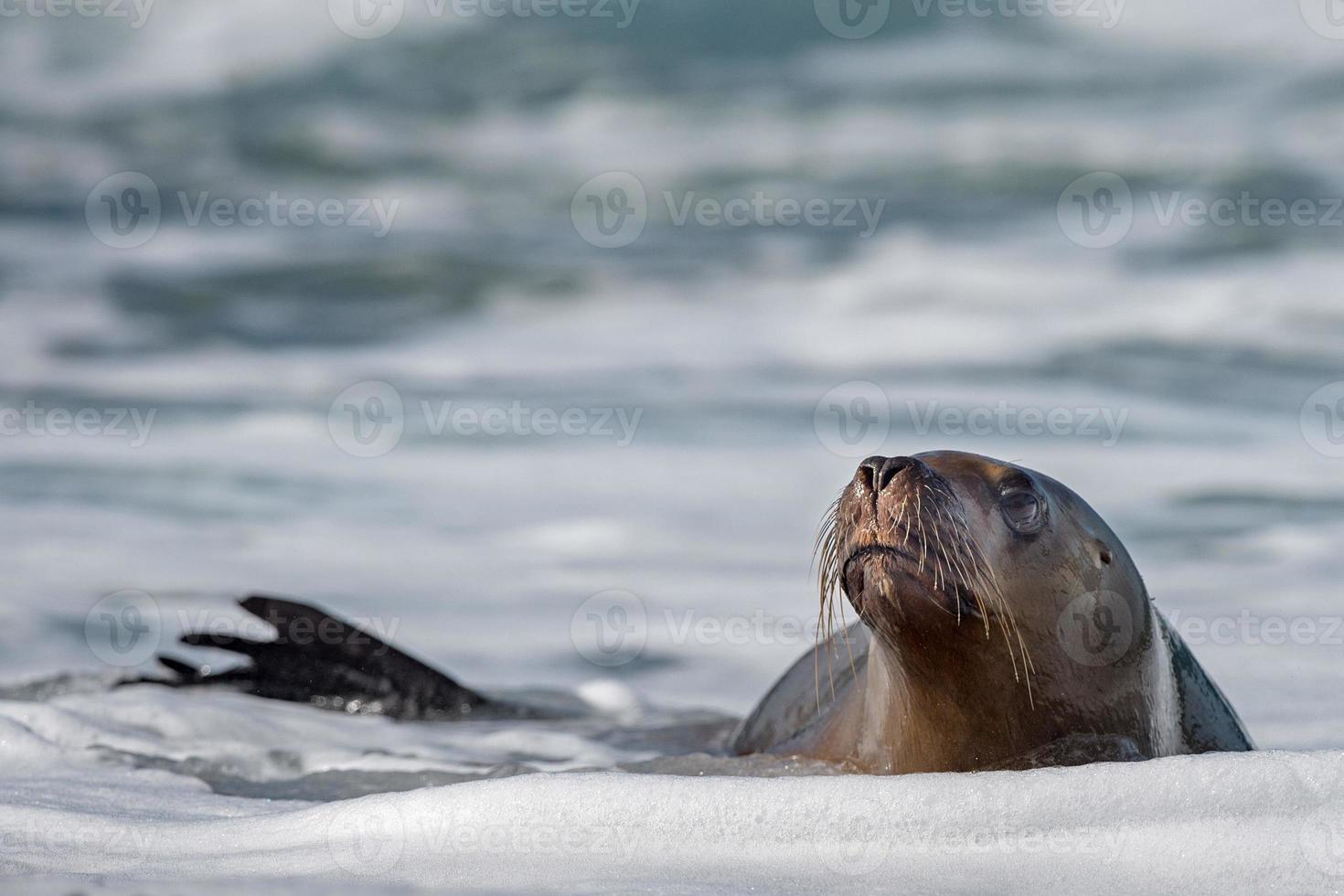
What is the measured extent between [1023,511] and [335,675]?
283cm

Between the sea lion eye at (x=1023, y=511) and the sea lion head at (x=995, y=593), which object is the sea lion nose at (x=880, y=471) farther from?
the sea lion eye at (x=1023, y=511)

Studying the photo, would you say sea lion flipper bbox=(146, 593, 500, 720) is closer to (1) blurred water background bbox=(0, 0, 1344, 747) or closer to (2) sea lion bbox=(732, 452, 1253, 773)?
(1) blurred water background bbox=(0, 0, 1344, 747)

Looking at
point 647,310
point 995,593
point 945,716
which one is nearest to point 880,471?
point 995,593

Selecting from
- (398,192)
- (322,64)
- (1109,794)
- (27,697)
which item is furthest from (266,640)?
(322,64)

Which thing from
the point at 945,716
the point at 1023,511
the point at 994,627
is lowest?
the point at 945,716

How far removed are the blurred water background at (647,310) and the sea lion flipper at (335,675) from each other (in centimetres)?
103

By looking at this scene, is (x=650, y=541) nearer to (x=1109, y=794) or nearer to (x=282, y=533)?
(x=282, y=533)

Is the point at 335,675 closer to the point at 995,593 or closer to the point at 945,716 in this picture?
the point at 945,716

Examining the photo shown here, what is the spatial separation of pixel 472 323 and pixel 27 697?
28.6ft

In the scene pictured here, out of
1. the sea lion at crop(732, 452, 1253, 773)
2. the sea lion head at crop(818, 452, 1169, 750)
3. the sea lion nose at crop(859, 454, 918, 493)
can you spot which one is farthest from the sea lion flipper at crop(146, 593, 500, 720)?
the sea lion nose at crop(859, 454, 918, 493)

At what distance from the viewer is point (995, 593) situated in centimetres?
351

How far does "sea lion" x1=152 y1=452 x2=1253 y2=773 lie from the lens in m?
3.46

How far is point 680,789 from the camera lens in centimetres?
312

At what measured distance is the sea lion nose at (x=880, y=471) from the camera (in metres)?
3.48
